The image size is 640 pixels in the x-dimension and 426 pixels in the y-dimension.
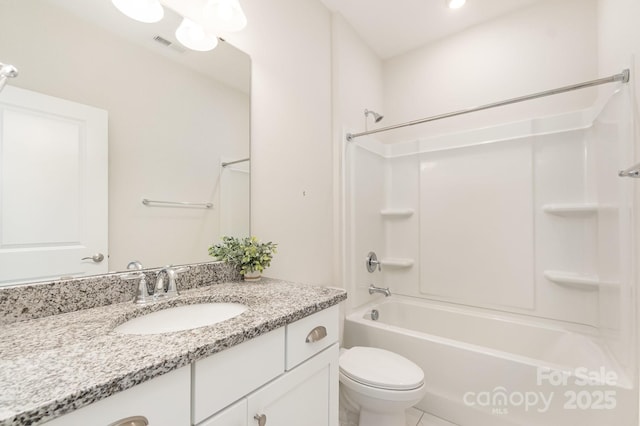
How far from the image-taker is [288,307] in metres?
0.89

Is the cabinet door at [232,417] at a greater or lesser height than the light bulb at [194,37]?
lesser

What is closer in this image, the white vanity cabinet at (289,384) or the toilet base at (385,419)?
the white vanity cabinet at (289,384)

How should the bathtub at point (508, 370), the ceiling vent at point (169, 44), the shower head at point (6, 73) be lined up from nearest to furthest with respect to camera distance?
the shower head at point (6, 73), the ceiling vent at point (169, 44), the bathtub at point (508, 370)

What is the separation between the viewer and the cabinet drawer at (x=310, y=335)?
87cm

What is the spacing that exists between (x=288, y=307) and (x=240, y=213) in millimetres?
641

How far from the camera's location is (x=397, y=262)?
7.80 ft

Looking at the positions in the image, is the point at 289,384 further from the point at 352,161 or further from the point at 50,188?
the point at 352,161

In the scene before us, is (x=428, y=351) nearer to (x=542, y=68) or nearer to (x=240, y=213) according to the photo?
(x=240, y=213)

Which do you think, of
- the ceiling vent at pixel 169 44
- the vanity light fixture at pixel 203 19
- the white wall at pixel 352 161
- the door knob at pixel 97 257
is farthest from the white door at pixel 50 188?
the white wall at pixel 352 161

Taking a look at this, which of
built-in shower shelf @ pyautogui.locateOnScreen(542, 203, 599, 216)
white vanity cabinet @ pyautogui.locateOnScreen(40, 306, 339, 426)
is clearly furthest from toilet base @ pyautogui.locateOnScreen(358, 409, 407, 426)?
built-in shower shelf @ pyautogui.locateOnScreen(542, 203, 599, 216)

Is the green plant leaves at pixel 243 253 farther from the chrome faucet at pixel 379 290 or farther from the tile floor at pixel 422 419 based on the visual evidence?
the tile floor at pixel 422 419

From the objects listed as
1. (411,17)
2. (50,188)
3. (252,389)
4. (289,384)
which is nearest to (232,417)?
(252,389)

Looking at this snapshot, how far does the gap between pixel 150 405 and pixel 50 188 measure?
2.38 ft

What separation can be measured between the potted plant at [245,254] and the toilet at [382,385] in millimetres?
702
